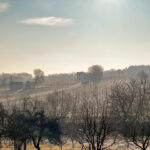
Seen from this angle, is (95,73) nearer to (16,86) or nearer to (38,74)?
(38,74)

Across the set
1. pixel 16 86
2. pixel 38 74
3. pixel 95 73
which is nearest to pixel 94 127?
pixel 16 86

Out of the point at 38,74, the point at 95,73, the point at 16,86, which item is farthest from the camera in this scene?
the point at 38,74

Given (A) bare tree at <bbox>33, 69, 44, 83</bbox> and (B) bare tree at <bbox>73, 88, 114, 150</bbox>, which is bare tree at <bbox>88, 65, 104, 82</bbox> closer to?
(A) bare tree at <bbox>33, 69, 44, 83</bbox>

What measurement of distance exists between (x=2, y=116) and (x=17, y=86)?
445 ft

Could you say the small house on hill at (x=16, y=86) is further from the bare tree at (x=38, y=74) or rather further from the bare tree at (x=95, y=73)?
the bare tree at (x=95, y=73)

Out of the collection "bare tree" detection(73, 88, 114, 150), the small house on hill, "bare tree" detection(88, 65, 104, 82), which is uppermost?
"bare tree" detection(88, 65, 104, 82)

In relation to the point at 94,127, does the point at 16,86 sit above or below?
below

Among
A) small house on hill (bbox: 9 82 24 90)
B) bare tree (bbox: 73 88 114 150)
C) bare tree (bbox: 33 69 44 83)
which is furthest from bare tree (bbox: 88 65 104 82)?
bare tree (bbox: 73 88 114 150)

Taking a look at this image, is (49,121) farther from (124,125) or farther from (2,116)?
(124,125)

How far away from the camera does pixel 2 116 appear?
28.9m

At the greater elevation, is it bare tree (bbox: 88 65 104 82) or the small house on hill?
bare tree (bbox: 88 65 104 82)

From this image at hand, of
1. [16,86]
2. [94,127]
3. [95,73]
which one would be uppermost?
[95,73]

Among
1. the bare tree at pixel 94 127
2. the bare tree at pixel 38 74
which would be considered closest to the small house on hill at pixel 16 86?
the bare tree at pixel 38 74

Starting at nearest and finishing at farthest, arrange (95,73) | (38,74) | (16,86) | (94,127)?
(94,127) → (16,86) → (95,73) → (38,74)
